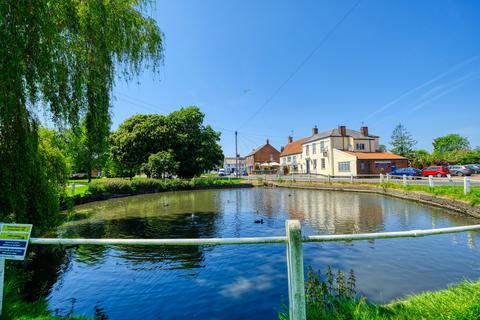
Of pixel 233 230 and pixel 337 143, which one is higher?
pixel 337 143

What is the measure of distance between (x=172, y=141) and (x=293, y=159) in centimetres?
3314

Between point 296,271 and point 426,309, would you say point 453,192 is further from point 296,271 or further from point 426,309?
point 296,271

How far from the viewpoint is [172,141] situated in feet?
137

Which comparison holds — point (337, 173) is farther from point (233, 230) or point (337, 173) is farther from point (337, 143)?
point (233, 230)

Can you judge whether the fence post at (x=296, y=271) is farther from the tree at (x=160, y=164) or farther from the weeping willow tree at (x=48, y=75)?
the tree at (x=160, y=164)

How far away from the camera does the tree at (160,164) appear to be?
3794 cm

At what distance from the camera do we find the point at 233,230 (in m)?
13.0

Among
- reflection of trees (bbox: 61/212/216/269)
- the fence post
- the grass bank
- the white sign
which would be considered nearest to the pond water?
reflection of trees (bbox: 61/212/216/269)

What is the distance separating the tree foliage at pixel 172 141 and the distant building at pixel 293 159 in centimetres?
2192

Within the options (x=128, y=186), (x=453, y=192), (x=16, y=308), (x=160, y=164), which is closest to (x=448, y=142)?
(x=453, y=192)

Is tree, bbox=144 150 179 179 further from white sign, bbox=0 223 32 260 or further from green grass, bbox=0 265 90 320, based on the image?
white sign, bbox=0 223 32 260

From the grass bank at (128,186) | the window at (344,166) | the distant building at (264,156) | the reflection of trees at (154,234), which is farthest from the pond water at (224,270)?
the distant building at (264,156)

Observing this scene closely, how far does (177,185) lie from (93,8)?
31240 mm

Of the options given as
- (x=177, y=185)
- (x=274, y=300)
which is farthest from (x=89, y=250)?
(x=177, y=185)
